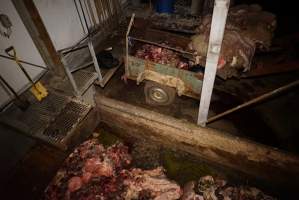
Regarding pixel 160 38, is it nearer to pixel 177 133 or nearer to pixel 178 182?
pixel 177 133

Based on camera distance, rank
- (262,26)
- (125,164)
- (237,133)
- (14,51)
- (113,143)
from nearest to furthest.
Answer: (14,51) < (237,133) < (125,164) < (113,143) < (262,26)

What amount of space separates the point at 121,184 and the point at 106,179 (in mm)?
396

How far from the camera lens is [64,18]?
651 centimetres

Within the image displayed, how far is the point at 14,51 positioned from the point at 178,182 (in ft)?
16.2

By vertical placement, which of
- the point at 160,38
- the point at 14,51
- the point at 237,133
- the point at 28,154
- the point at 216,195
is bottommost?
the point at 216,195

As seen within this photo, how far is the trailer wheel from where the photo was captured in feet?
19.5

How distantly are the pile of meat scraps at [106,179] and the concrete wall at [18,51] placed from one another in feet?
7.25

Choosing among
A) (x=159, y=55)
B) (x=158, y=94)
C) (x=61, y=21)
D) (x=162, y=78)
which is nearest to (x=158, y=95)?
(x=158, y=94)

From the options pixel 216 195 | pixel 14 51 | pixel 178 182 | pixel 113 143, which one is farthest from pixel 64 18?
pixel 216 195

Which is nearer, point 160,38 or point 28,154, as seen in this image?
point 28,154

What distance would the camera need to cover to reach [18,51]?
17.7 feet

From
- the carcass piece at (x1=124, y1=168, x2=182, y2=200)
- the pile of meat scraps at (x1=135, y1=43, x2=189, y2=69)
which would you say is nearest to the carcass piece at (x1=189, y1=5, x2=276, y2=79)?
the pile of meat scraps at (x1=135, y1=43, x2=189, y2=69)

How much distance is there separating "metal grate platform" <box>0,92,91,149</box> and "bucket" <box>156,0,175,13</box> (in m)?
5.28

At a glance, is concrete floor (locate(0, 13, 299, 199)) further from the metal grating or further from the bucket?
the bucket
